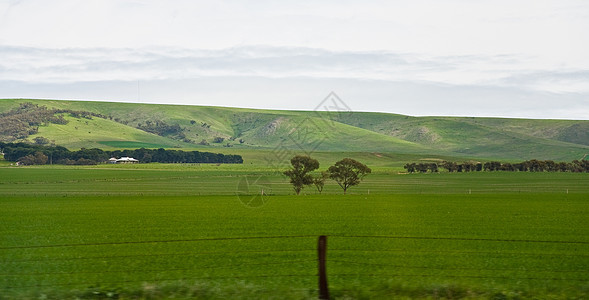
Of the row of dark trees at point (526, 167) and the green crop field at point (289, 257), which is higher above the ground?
the row of dark trees at point (526, 167)

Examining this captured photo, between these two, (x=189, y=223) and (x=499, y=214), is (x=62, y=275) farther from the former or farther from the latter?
(x=499, y=214)

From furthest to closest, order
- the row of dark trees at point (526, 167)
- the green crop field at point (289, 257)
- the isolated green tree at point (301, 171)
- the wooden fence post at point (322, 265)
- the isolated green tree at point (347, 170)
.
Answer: the row of dark trees at point (526, 167) → the isolated green tree at point (347, 170) → the isolated green tree at point (301, 171) → the green crop field at point (289, 257) → the wooden fence post at point (322, 265)

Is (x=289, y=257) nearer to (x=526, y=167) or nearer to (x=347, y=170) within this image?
(x=347, y=170)

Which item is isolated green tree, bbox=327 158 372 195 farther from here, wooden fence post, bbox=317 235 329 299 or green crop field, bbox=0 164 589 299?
wooden fence post, bbox=317 235 329 299

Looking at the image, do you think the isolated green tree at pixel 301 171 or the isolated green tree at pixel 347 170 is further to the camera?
the isolated green tree at pixel 347 170

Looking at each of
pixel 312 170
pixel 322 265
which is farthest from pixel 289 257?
pixel 312 170

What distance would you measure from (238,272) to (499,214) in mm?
34000

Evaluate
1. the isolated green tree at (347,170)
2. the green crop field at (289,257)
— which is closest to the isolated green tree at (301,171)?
the isolated green tree at (347,170)

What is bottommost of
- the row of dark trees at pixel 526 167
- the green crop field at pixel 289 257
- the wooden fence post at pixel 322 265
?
the green crop field at pixel 289 257

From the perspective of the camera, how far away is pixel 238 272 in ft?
64.3

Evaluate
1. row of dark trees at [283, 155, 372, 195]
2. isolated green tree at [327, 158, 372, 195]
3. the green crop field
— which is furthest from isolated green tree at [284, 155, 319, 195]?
the green crop field

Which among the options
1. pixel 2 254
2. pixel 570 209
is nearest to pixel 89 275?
pixel 2 254

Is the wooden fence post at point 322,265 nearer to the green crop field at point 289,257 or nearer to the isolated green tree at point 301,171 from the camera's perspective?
the green crop field at point 289,257

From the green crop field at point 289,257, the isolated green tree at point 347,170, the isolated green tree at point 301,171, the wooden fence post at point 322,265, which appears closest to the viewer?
the wooden fence post at point 322,265
